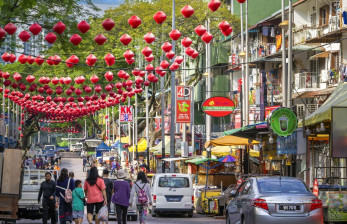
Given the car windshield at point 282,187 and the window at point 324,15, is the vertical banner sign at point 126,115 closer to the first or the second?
the window at point 324,15

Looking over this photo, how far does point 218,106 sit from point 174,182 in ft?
25.0

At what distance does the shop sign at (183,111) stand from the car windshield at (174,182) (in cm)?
1554

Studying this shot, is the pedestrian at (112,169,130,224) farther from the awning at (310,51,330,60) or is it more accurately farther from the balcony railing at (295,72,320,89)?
the balcony railing at (295,72,320,89)

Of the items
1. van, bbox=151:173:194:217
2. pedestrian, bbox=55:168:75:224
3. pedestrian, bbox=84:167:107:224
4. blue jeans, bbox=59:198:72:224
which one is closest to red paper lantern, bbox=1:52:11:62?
van, bbox=151:173:194:217

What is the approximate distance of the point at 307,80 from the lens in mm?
44250

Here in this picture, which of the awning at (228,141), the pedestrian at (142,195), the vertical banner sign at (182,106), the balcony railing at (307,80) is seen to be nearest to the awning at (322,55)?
the balcony railing at (307,80)

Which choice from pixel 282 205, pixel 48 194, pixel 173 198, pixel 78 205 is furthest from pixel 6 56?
pixel 282 205

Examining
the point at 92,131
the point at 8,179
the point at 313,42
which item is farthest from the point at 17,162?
the point at 92,131

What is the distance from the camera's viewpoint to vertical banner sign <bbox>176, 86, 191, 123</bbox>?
1764 inches

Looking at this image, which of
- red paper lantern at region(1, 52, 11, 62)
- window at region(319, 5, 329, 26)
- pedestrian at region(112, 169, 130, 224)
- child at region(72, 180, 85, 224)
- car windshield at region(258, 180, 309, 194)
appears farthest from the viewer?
window at region(319, 5, 329, 26)

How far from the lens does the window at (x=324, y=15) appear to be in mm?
41491

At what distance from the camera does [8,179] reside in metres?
20.4

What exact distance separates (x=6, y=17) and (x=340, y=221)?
1454cm

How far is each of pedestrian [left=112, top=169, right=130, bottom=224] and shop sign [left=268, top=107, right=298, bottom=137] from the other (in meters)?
5.38
